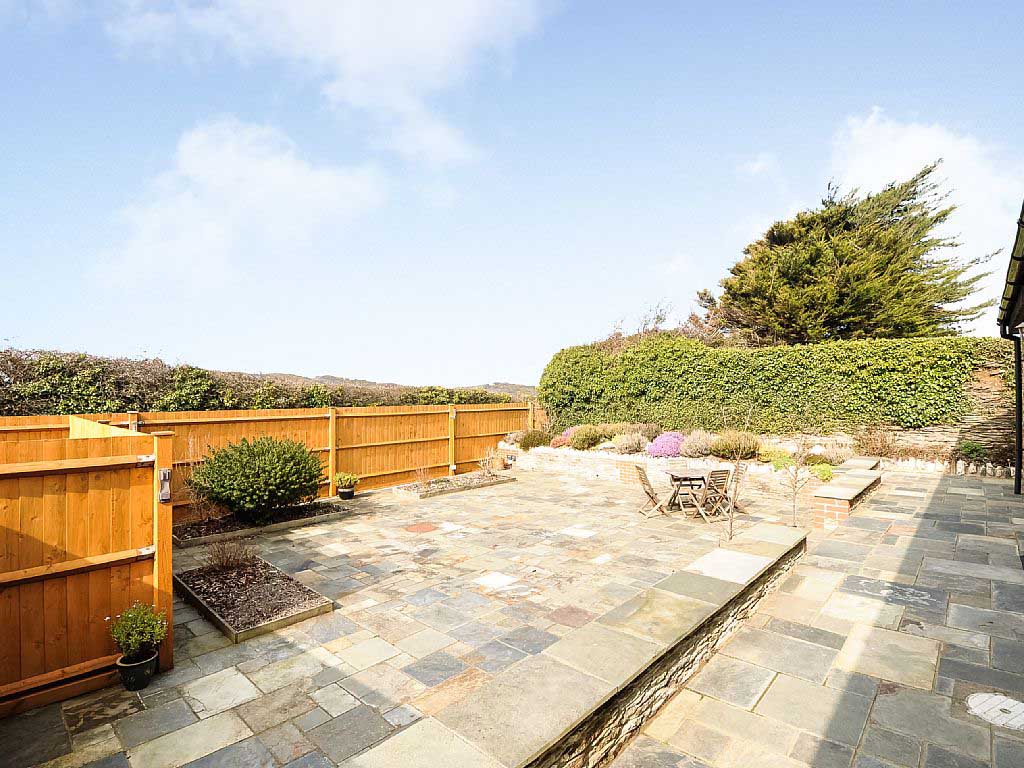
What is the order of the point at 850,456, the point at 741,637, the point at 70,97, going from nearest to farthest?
the point at 741,637, the point at 70,97, the point at 850,456

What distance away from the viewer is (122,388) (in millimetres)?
8414

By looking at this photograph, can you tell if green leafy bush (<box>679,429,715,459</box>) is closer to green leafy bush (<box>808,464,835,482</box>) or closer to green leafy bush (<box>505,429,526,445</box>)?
green leafy bush (<box>808,464,835,482</box>)

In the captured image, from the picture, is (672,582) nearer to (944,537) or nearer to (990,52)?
(944,537)

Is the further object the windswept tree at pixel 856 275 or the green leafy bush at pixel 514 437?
the windswept tree at pixel 856 275

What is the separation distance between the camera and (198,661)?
3.40 m

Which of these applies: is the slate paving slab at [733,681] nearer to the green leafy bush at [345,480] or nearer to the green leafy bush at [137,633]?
the green leafy bush at [137,633]

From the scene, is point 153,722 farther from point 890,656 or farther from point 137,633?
point 890,656

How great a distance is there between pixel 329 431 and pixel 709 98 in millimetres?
8841

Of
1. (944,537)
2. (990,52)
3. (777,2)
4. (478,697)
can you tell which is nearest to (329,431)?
(478,697)

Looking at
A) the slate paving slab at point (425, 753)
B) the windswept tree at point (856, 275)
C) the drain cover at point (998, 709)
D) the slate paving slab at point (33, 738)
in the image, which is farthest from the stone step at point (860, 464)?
the slate paving slab at point (33, 738)

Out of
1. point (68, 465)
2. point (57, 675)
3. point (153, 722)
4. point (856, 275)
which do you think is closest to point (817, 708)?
point (153, 722)

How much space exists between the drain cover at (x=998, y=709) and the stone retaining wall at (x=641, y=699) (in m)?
1.27

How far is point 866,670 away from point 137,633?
4.42 meters

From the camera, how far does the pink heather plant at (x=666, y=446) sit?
11.0 meters
